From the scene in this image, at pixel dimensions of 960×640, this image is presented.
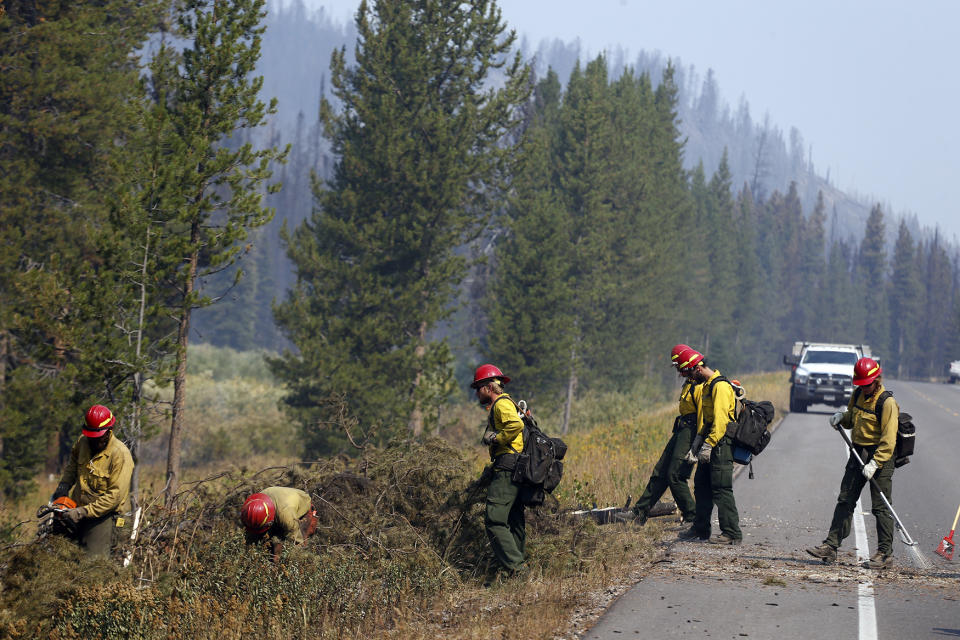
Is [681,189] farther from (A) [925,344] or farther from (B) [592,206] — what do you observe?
(A) [925,344]

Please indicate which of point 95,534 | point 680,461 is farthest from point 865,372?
point 95,534

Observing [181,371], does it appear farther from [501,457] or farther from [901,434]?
[901,434]

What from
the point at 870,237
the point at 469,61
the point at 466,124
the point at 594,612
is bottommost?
the point at 594,612

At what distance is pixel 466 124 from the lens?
2403 cm

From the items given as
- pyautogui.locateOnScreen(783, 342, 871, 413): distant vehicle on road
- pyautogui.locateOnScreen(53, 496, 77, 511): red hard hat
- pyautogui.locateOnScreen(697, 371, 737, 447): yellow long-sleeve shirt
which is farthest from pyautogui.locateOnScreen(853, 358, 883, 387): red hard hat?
pyautogui.locateOnScreen(783, 342, 871, 413): distant vehicle on road

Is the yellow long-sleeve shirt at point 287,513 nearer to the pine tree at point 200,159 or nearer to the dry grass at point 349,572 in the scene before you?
the dry grass at point 349,572

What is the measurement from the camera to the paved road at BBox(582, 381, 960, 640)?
6777 mm

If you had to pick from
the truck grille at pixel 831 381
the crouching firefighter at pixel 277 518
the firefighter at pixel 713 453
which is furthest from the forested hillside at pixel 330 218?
the truck grille at pixel 831 381

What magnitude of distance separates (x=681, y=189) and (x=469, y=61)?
96.4 ft

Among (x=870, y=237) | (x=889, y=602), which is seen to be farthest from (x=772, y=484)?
(x=870, y=237)

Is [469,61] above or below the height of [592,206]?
above

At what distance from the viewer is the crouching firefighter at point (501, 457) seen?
310 inches

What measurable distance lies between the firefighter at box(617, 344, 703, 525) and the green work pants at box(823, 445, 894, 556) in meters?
1.58

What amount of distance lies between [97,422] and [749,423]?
6.15 metres
